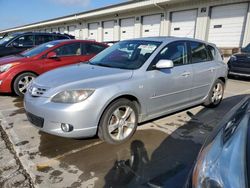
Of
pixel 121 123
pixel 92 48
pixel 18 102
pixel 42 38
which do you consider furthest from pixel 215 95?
pixel 42 38

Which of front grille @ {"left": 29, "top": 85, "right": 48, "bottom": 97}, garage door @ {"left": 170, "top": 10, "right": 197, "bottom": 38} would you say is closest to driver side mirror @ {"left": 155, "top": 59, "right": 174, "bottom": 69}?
front grille @ {"left": 29, "top": 85, "right": 48, "bottom": 97}

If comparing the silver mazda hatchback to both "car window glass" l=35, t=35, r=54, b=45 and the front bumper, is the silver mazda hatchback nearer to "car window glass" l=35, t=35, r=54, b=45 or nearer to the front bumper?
the front bumper

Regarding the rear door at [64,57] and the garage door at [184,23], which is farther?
the garage door at [184,23]

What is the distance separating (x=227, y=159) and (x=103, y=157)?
205 centimetres

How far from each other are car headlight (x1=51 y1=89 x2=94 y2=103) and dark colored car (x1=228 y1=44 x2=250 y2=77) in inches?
298

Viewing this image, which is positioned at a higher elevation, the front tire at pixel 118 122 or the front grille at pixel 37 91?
the front grille at pixel 37 91

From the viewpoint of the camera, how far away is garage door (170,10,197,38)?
14.5 meters

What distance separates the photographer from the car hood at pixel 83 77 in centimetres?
310

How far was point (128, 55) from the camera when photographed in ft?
13.2

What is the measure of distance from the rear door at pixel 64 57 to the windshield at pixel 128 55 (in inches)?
87.8

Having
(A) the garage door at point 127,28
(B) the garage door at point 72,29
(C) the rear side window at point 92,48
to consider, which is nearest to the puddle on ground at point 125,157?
(C) the rear side window at point 92,48

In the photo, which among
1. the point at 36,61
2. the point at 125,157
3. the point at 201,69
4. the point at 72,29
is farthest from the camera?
the point at 72,29

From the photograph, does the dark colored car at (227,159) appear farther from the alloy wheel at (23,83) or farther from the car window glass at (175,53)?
the alloy wheel at (23,83)

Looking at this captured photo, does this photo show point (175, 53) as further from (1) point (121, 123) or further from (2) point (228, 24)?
(2) point (228, 24)
